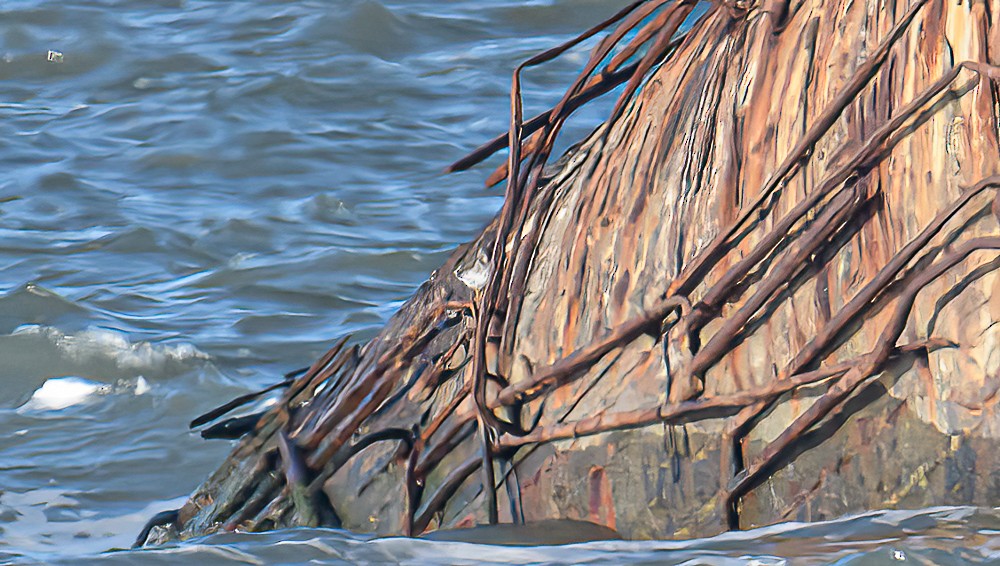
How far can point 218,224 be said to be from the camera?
5.68 metres

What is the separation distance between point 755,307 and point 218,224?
4177mm

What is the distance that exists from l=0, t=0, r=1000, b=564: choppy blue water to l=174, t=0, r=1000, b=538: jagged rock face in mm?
83

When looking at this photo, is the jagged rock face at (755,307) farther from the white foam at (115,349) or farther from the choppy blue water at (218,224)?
the white foam at (115,349)

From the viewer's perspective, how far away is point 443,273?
89.7 inches

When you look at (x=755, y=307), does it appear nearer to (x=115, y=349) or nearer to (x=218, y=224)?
(x=115, y=349)

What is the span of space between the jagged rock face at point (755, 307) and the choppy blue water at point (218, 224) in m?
0.08

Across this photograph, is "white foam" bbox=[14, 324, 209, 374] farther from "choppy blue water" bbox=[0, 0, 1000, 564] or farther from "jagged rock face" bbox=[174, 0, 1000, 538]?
"jagged rock face" bbox=[174, 0, 1000, 538]

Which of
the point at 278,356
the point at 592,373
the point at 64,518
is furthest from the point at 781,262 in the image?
the point at 278,356

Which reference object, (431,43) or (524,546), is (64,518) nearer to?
(524,546)

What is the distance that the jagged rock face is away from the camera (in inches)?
70.8

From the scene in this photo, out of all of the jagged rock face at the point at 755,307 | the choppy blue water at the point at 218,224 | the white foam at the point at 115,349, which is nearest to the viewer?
the jagged rock face at the point at 755,307

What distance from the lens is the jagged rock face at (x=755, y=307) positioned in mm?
1798

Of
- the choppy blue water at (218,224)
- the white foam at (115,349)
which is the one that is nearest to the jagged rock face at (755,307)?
the choppy blue water at (218,224)

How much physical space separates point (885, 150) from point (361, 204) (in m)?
4.33
